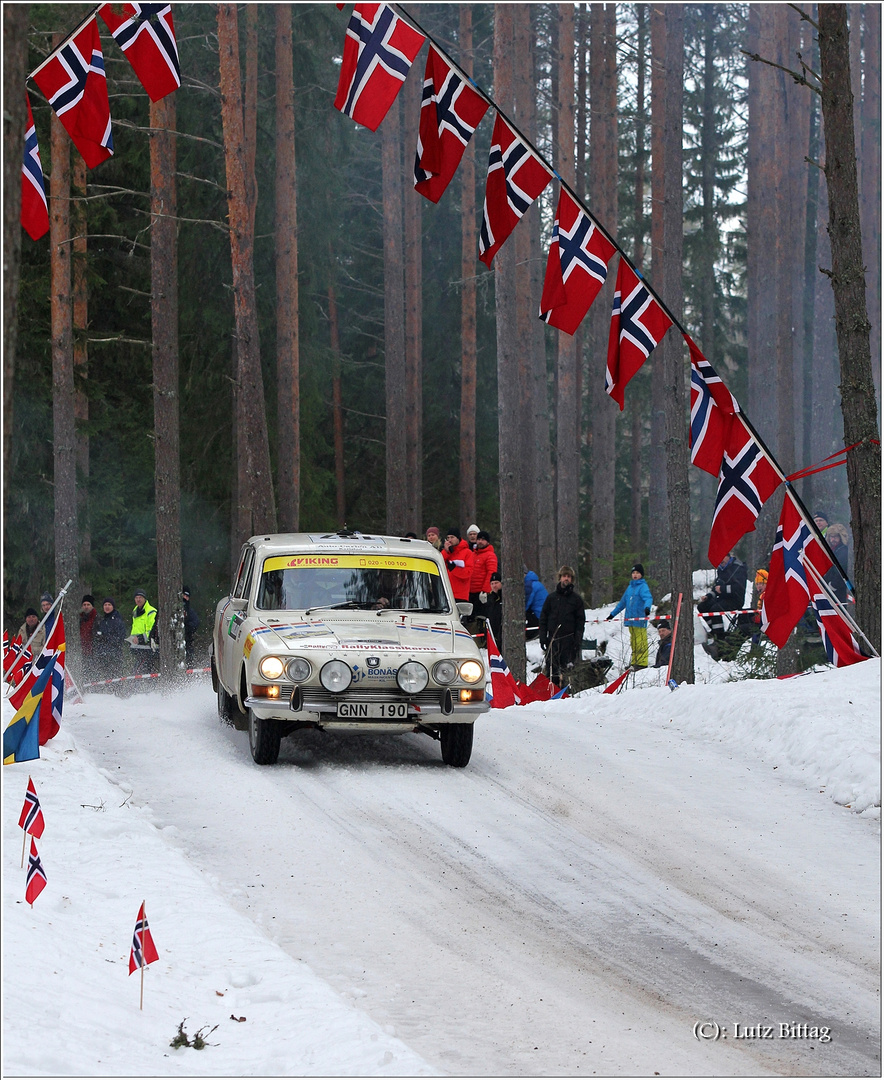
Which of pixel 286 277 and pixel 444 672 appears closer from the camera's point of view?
pixel 444 672

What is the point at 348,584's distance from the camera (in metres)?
11.5

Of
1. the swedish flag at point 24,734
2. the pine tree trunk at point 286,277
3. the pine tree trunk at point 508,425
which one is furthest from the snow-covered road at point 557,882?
the pine tree trunk at point 286,277

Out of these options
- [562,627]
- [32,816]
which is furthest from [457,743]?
[562,627]

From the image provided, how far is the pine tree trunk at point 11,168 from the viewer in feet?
16.1

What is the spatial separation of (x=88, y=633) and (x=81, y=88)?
14.1 m

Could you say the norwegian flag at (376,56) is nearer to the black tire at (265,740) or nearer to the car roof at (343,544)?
the car roof at (343,544)

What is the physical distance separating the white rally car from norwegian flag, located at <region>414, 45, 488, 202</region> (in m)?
3.47

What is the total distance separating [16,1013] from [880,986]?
14.4 feet

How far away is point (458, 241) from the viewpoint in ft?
142

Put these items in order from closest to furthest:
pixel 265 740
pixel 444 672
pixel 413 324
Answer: pixel 444 672 → pixel 265 740 → pixel 413 324

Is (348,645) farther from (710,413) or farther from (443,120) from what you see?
(443,120)

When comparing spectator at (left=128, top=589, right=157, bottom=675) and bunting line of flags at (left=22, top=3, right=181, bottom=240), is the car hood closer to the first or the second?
bunting line of flags at (left=22, top=3, right=181, bottom=240)

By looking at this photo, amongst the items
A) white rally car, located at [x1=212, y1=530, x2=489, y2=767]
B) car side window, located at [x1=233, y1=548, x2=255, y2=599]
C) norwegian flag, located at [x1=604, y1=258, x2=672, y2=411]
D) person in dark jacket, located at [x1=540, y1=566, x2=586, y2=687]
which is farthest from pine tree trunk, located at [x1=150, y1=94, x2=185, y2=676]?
norwegian flag, located at [x1=604, y1=258, x2=672, y2=411]

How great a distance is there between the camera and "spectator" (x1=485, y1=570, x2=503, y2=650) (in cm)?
1952
